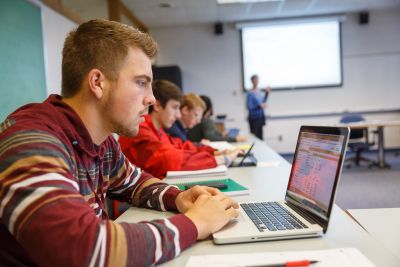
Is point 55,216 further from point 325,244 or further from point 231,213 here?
point 325,244

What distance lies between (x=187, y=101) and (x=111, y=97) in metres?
2.38

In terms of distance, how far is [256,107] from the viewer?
6137 mm

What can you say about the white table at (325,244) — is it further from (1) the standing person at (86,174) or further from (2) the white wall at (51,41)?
(2) the white wall at (51,41)

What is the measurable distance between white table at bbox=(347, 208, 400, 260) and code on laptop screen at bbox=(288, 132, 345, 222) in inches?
6.3

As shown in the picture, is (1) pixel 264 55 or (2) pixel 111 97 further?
(1) pixel 264 55

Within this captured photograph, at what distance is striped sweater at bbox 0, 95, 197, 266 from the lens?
1.89 feet

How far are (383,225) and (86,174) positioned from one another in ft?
2.68

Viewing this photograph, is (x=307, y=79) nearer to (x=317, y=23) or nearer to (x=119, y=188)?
(x=317, y=23)

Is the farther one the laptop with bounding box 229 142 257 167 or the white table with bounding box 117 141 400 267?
the laptop with bounding box 229 142 257 167

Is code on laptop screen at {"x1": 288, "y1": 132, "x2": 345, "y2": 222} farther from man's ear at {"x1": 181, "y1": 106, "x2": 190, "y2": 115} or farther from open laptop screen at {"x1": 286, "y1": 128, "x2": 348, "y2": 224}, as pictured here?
man's ear at {"x1": 181, "y1": 106, "x2": 190, "y2": 115}

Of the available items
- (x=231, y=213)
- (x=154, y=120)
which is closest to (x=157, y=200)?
(x=231, y=213)

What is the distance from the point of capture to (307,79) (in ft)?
21.5

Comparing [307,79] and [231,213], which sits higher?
[307,79]

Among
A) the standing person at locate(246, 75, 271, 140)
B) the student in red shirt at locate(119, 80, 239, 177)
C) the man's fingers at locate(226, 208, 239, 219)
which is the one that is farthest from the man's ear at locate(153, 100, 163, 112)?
the standing person at locate(246, 75, 271, 140)
